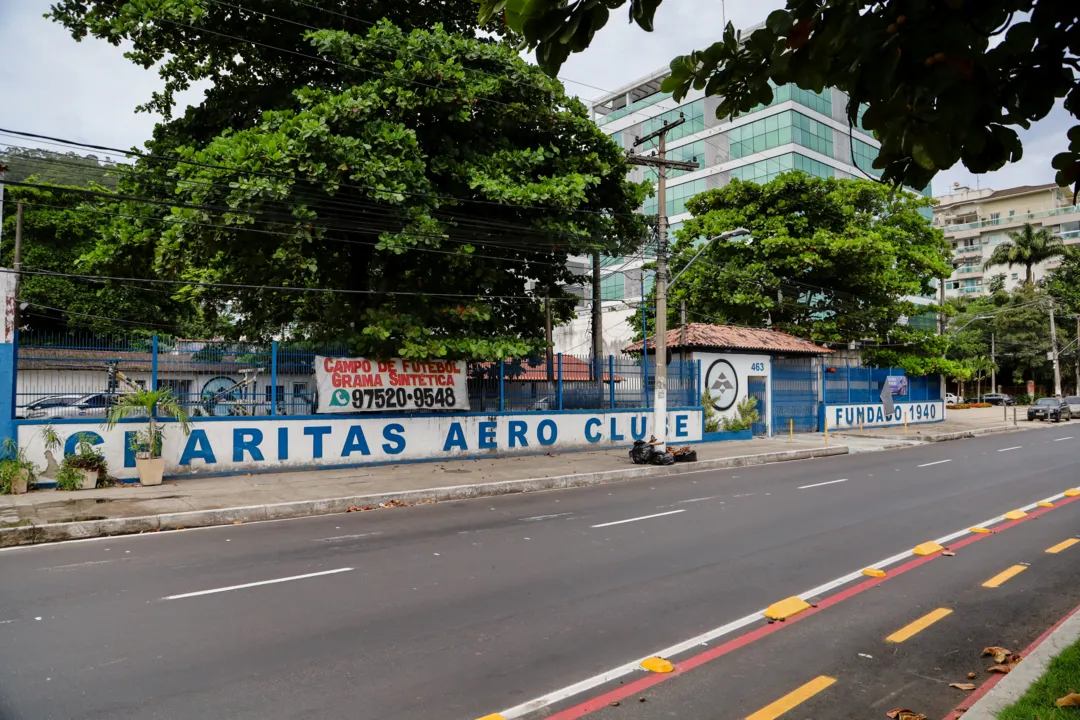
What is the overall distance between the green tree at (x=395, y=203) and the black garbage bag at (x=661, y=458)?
4440 mm

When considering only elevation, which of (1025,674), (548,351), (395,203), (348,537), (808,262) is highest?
(808,262)

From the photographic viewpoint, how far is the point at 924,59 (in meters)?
2.73

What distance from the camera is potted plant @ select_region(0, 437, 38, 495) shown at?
1237cm

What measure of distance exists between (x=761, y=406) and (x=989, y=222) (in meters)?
76.7

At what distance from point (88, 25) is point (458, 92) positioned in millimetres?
8505

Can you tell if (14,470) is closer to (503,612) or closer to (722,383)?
(503,612)

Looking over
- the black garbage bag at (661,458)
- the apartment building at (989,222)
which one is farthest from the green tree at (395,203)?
the apartment building at (989,222)

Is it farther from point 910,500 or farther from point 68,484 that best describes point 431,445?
point 910,500

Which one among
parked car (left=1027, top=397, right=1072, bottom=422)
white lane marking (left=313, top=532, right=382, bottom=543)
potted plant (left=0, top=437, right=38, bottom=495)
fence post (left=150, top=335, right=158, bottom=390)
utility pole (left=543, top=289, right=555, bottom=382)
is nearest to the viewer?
white lane marking (left=313, top=532, right=382, bottom=543)

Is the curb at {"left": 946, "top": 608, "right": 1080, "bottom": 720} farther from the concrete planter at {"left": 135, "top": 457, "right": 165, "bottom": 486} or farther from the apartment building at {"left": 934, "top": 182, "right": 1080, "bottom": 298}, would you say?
the apartment building at {"left": 934, "top": 182, "right": 1080, "bottom": 298}

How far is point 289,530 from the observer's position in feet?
34.0

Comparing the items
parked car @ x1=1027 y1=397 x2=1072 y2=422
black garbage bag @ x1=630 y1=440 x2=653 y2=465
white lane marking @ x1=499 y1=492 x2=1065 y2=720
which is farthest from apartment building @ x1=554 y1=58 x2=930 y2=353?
white lane marking @ x1=499 y1=492 x2=1065 y2=720

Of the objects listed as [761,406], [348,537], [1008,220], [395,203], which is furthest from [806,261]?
[1008,220]

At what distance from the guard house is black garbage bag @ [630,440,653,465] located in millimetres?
6831
